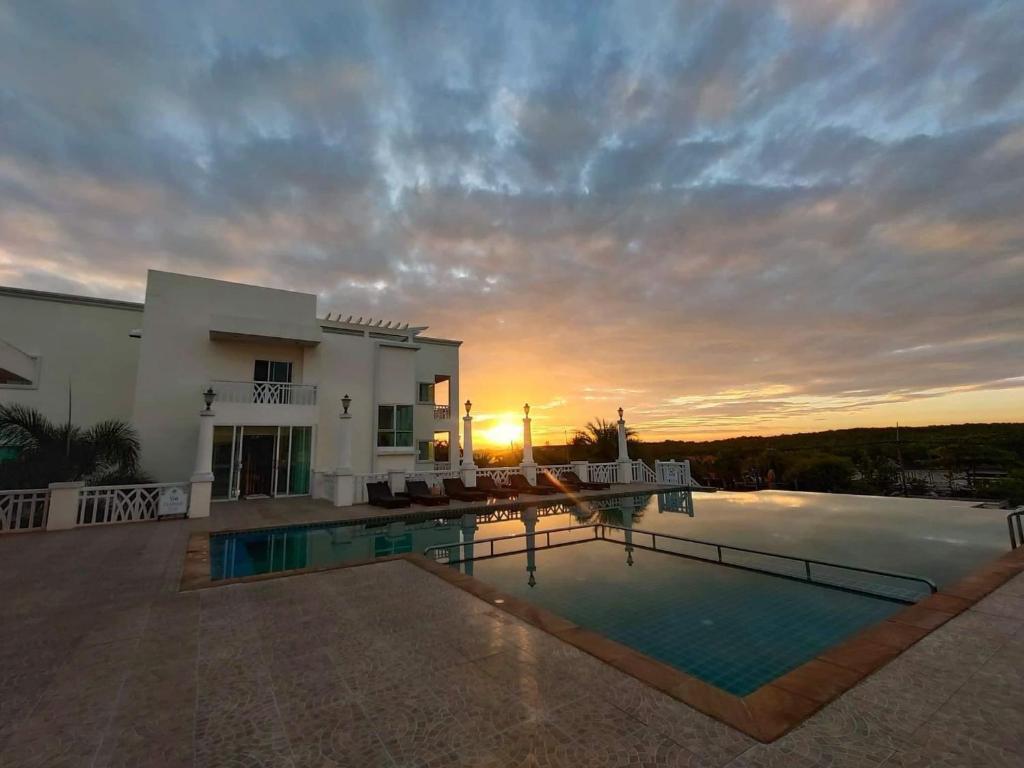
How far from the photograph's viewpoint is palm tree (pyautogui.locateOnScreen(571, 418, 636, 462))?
72.8 feet

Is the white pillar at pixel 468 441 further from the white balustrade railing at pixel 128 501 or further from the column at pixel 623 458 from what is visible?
the white balustrade railing at pixel 128 501

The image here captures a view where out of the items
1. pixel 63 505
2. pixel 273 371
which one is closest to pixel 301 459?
pixel 273 371

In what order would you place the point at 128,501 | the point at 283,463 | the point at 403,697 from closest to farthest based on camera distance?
the point at 403,697 < the point at 128,501 < the point at 283,463

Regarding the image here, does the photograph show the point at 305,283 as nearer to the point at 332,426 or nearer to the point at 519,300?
the point at 332,426

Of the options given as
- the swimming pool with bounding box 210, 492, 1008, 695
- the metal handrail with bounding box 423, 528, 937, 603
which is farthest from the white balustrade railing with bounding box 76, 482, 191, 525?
the metal handrail with bounding box 423, 528, 937, 603

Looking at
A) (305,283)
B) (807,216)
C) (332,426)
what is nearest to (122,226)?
(305,283)

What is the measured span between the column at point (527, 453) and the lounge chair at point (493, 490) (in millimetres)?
1726

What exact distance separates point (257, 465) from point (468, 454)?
699 cm

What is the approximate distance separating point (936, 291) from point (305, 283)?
21.5 meters

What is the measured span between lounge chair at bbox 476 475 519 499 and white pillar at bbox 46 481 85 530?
9.81m

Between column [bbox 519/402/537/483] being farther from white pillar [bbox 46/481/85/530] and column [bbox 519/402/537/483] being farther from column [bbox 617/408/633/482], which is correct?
white pillar [bbox 46/481/85/530]

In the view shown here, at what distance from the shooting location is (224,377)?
14766 millimetres

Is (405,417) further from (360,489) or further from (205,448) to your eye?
(205,448)

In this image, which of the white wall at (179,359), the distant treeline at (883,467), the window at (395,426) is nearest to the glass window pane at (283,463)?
the white wall at (179,359)
